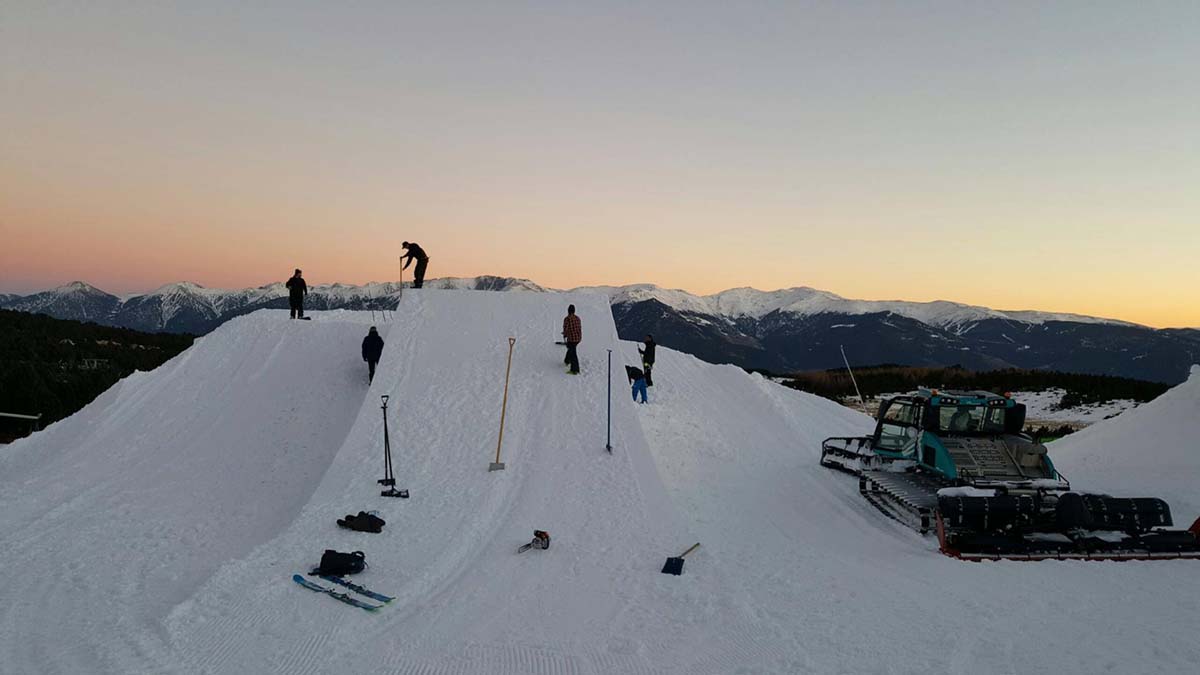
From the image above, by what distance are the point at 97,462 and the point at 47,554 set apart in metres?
6.53

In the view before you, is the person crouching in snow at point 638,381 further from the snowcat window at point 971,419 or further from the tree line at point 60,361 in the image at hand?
the tree line at point 60,361

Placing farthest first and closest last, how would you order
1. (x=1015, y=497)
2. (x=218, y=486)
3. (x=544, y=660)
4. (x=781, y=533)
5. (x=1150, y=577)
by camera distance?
(x=218, y=486)
(x=781, y=533)
(x=1015, y=497)
(x=1150, y=577)
(x=544, y=660)

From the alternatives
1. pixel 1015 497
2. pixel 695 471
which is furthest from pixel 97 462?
pixel 1015 497

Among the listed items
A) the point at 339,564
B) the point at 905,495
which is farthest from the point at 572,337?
the point at 339,564

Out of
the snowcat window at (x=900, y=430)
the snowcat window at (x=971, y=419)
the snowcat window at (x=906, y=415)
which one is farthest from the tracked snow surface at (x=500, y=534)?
the snowcat window at (x=971, y=419)

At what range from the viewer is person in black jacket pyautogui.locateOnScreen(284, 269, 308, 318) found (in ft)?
70.8

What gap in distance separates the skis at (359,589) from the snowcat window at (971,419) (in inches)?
420

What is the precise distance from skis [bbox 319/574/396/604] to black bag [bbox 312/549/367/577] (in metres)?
0.08

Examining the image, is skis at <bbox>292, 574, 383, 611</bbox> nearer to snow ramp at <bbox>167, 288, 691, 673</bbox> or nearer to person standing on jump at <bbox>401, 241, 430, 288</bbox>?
snow ramp at <bbox>167, 288, 691, 673</bbox>

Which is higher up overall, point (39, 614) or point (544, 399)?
point (544, 399)

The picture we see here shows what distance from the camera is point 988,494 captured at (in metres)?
10.7

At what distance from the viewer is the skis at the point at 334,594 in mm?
7148

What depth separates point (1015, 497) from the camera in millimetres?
10016

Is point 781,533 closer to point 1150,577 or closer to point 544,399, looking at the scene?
point 1150,577
